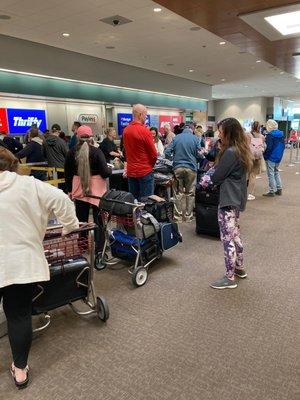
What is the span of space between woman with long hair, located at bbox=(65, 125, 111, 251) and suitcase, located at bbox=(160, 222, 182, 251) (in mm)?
719

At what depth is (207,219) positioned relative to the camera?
480 cm

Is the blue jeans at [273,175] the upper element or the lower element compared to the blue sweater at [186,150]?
lower

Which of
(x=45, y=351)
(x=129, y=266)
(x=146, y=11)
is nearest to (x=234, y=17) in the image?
(x=146, y=11)

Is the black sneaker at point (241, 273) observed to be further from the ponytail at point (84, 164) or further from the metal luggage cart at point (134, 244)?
the ponytail at point (84, 164)

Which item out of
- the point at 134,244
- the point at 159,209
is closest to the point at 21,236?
the point at 134,244

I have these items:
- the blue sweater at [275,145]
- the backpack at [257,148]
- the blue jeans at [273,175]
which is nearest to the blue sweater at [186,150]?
the backpack at [257,148]

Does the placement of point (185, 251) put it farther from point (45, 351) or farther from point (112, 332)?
point (45, 351)

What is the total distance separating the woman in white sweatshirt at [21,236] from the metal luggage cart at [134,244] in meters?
1.26

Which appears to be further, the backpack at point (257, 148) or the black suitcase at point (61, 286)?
the backpack at point (257, 148)

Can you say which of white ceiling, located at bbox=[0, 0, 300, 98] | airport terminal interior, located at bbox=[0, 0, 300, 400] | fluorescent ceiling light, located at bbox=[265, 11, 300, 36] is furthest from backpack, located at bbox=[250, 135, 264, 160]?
white ceiling, located at bbox=[0, 0, 300, 98]

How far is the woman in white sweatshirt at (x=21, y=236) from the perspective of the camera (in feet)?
6.02

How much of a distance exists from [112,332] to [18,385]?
77 centimetres

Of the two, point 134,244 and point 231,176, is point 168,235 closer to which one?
point 134,244

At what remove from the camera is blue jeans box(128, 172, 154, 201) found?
4484 millimetres
